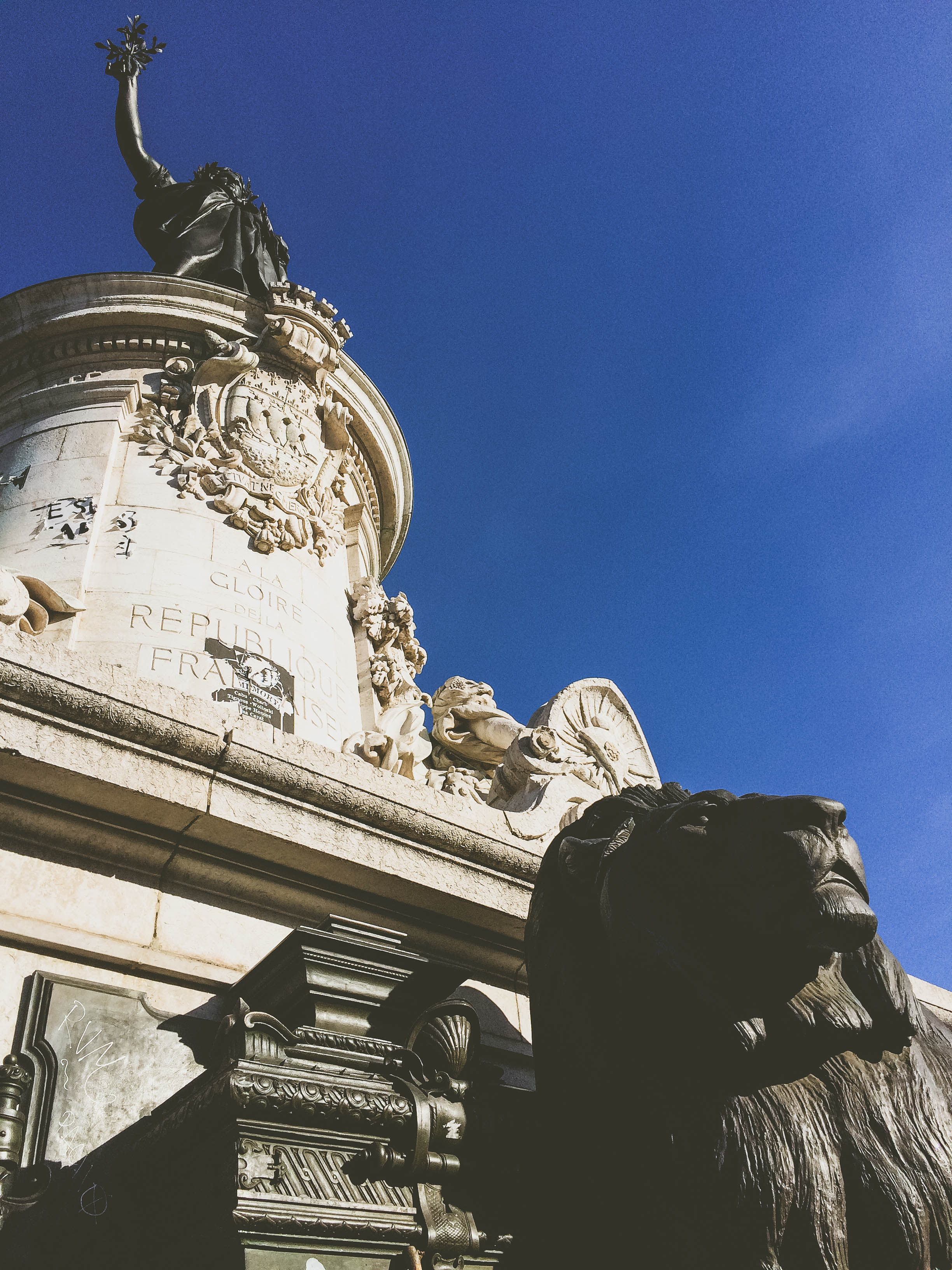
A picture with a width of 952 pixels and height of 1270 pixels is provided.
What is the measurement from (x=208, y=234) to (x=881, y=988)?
45.4ft

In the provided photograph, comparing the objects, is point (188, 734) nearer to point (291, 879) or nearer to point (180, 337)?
point (291, 879)

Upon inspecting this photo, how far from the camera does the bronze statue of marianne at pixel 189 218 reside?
13367 mm

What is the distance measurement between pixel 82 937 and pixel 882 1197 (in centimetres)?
215

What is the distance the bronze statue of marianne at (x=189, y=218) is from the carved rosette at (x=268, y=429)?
3.93 m

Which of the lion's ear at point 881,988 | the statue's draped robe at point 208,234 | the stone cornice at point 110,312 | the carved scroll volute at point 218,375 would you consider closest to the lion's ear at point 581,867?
the lion's ear at point 881,988

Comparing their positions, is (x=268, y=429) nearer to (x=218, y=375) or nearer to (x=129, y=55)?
(x=218, y=375)

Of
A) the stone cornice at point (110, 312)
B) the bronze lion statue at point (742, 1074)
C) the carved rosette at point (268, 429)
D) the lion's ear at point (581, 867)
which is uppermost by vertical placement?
the stone cornice at point (110, 312)

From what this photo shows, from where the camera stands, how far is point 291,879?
3.38 meters

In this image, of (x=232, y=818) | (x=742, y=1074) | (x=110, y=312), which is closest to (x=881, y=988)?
(x=742, y=1074)

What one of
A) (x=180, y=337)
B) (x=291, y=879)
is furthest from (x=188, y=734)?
(x=180, y=337)

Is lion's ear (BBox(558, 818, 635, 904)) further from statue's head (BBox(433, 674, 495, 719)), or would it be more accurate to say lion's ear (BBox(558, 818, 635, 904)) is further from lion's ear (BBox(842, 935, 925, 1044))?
statue's head (BBox(433, 674, 495, 719))

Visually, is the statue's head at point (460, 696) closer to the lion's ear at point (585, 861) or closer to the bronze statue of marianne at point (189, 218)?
the lion's ear at point (585, 861)

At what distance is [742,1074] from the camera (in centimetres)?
218

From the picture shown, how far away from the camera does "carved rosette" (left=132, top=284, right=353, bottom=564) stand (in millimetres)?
8117
